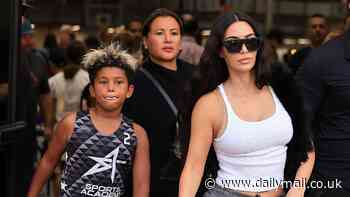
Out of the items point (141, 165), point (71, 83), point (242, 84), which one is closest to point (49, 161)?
point (141, 165)

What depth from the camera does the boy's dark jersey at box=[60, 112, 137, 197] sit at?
355 centimetres

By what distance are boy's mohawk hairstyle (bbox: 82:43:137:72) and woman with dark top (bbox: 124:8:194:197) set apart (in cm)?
27

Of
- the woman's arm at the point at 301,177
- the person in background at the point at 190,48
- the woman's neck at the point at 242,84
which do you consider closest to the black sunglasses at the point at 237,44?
the woman's neck at the point at 242,84

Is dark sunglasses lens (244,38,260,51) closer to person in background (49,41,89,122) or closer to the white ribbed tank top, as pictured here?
the white ribbed tank top

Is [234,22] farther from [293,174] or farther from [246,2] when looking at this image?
[246,2]

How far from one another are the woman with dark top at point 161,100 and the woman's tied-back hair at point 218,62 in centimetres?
57

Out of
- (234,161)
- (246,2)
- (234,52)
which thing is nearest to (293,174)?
(234,161)

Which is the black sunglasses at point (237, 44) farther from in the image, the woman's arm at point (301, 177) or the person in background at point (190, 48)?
the person in background at point (190, 48)

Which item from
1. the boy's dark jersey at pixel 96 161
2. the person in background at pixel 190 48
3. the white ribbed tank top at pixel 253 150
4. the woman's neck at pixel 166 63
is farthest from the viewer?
the person in background at pixel 190 48

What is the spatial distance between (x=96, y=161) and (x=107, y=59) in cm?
59

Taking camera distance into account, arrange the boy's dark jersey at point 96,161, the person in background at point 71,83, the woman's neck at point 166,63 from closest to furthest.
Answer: the boy's dark jersey at point 96,161
the woman's neck at point 166,63
the person in background at point 71,83

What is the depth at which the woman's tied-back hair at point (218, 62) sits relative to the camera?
10.6 ft

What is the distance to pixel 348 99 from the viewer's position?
3.68 metres

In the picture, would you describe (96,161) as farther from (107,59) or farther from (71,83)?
(71,83)
